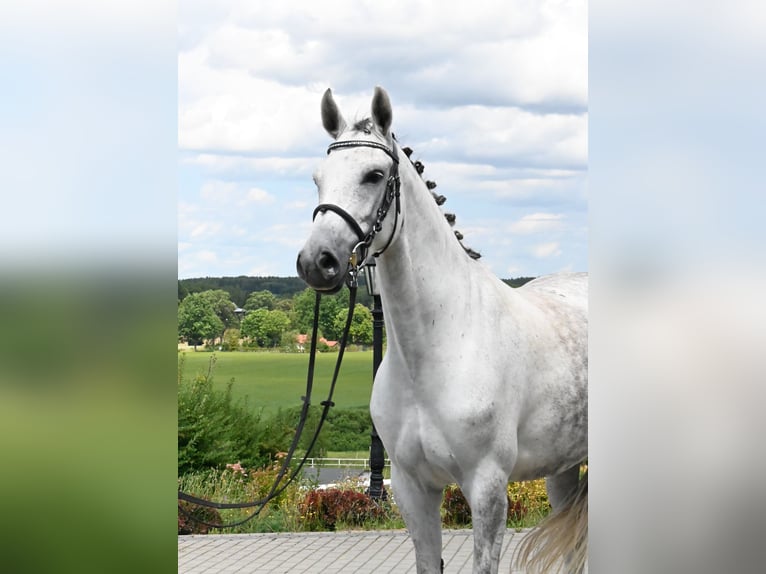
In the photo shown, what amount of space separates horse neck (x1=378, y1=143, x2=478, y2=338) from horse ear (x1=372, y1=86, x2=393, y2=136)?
177 mm

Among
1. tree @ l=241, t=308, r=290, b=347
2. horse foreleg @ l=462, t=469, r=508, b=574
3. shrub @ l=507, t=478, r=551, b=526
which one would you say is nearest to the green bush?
tree @ l=241, t=308, r=290, b=347

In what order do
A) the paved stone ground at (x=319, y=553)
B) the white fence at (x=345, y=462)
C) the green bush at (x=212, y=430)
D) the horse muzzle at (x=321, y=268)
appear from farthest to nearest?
the white fence at (x=345, y=462) → the green bush at (x=212, y=430) → the paved stone ground at (x=319, y=553) → the horse muzzle at (x=321, y=268)

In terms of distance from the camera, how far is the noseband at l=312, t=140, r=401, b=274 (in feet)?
9.18

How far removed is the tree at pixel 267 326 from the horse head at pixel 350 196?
7.70m

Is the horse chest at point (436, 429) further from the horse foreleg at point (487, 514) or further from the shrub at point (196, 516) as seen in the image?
the shrub at point (196, 516)

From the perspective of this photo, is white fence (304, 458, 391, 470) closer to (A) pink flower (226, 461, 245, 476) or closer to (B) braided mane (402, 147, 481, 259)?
(A) pink flower (226, 461, 245, 476)

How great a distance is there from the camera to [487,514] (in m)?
3.22

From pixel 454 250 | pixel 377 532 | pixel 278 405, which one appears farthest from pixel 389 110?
pixel 278 405

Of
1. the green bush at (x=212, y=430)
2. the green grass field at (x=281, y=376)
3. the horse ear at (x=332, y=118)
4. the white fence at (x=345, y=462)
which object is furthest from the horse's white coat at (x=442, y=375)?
the green grass field at (x=281, y=376)

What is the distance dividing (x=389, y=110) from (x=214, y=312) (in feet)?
25.8

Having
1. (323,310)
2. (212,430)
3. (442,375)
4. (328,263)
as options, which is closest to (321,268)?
(328,263)

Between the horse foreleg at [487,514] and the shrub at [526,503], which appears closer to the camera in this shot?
the horse foreleg at [487,514]

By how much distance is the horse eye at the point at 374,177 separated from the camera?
114 inches
